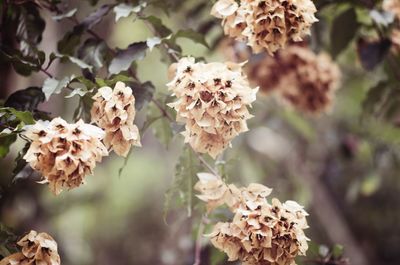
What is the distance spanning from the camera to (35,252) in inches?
35.8

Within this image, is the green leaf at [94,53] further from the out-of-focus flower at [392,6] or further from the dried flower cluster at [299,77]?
the out-of-focus flower at [392,6]

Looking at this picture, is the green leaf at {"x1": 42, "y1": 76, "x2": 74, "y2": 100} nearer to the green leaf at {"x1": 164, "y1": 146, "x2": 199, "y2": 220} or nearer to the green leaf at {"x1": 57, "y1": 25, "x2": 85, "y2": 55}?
the green leaf at {"x1": 57, "y1": 25, "x2": 85, "y2": 55}

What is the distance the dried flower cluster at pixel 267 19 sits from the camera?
0.97 metres

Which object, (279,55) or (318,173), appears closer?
(279,55)

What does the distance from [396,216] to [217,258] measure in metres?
1.54

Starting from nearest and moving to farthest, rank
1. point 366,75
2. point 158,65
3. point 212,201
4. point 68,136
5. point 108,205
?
point 68,136, point 212,201, point 366,75, point 108,205, point 158,65

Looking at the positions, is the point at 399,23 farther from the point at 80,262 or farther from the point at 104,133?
the point at 80,262

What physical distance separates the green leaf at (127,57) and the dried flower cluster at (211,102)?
0.14 meters

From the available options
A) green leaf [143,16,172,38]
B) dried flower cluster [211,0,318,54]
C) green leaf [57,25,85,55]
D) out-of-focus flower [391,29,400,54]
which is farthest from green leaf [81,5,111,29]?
out-of-focus flower [391,29,400,54]

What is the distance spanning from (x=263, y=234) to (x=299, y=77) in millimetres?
→ 805

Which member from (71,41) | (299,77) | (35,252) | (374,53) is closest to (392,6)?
(374,53)

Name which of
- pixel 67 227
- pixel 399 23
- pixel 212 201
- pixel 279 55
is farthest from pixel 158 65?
pixel 212 201

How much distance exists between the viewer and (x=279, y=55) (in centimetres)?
160

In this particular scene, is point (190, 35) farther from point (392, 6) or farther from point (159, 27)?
point (392, 6)
